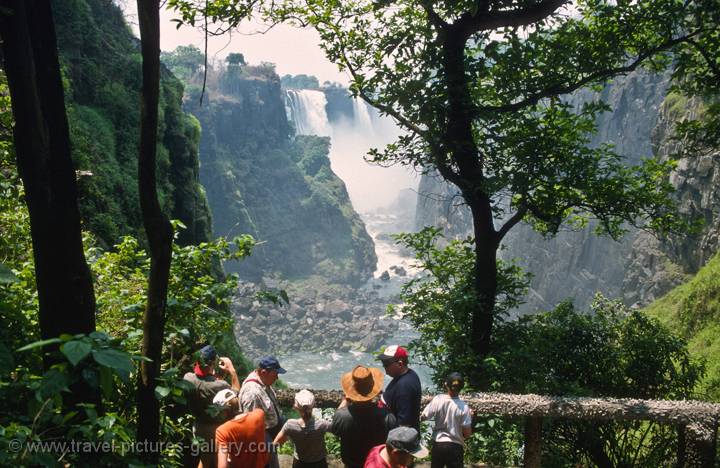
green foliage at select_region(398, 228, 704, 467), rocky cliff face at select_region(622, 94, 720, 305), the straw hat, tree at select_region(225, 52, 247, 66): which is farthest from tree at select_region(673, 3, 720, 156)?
tree at select_region(225, 52, 247, 66)

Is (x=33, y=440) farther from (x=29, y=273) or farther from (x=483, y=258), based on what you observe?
(x=483, y=258)

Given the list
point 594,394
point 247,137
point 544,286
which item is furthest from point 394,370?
→ point 247,137

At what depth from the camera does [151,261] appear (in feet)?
10.1

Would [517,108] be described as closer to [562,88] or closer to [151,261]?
[562,88]

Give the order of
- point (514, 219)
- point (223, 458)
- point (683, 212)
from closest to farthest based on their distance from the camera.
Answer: point (223, 458)
point (514, 219)
point (683, 212)

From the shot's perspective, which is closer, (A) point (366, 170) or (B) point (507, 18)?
(B) point (507, 18)

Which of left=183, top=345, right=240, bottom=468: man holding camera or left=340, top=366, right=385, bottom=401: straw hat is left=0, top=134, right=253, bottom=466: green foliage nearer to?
left=183, top=345, right=240, bottom=468: man holding camera

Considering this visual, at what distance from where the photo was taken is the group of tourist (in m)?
4.72

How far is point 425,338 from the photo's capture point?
27.1ft

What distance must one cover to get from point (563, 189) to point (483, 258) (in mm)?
1408

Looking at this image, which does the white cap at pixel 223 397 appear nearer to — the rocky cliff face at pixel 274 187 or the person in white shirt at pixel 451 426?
the person in white shirt at pixel 451 426

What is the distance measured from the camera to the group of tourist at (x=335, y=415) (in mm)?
4723

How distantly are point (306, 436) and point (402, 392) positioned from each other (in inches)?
37.0

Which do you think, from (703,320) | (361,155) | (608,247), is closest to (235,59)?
(361,155)
